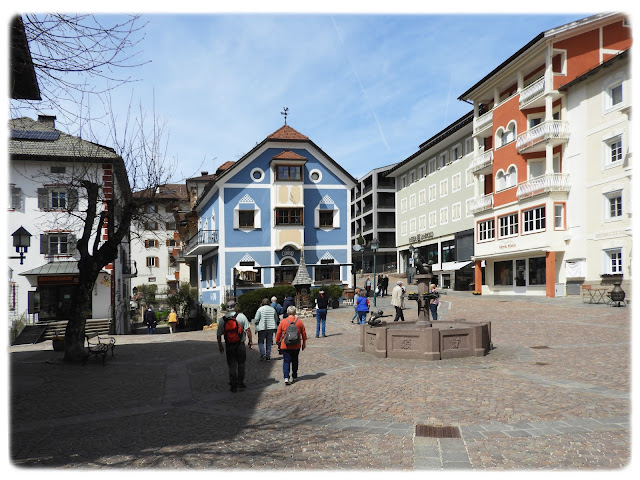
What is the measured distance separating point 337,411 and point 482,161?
34772mm

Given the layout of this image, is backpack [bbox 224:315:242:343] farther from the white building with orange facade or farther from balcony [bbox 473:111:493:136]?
balcony [bbox 473:111:493:136]

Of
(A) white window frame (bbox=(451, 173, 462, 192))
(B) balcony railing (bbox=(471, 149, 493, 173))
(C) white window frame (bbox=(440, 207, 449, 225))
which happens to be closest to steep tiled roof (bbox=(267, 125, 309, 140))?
(B) balcony railing (bbox=(471, 149, 493, 173))

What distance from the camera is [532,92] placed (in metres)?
32.6

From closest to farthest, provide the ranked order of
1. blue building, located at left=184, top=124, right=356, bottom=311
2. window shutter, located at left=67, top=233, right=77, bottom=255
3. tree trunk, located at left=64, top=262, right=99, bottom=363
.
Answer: tree trunk, located at left=64, top=262, right=99, bottom=363 → window shutter, located at left=67, top=233, right=77, bottom=255 → blue building, located at left=184, top=124, right=356, bottom=311

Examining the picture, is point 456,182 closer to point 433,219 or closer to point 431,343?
point 433,219

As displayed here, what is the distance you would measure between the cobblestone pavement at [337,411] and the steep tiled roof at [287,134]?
79.9ft

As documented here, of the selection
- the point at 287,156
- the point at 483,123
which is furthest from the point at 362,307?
the point at 483,123

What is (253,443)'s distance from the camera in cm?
667

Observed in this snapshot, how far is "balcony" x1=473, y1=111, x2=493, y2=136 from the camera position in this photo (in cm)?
3847

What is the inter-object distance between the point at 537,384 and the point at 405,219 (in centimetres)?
5251

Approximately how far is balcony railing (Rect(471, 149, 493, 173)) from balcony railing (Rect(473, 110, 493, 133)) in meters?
2.21

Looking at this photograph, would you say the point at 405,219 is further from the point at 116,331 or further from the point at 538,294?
the point at 116,331

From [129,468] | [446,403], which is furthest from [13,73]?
[446,403]

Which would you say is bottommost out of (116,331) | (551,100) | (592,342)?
(116,331)
